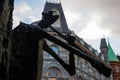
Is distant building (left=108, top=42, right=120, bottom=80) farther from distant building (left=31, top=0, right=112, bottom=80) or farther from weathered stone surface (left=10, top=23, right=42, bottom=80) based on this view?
weathered stone surface (left=10, top=23, right=42, bottom=80)

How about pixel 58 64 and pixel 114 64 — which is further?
pixel 114 64

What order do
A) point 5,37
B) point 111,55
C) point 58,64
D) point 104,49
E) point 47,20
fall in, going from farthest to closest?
point 111,55, point 104,49, point 58,64, point 47,20, point 5,37

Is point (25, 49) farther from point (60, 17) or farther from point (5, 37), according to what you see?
point (60, 17)

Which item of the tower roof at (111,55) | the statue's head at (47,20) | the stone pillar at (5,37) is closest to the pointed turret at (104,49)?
the tower roof at (111,55)

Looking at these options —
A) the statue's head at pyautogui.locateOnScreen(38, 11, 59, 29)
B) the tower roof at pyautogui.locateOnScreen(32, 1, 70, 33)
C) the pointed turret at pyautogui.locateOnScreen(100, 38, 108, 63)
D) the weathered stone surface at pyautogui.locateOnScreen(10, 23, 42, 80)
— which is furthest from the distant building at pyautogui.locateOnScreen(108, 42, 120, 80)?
the weathered stone surface at pyautogui.locateOnScreen(10, 23, 42, 80)

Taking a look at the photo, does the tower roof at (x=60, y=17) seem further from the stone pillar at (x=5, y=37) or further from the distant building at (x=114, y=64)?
the stone pillar at (x=5, y=37)

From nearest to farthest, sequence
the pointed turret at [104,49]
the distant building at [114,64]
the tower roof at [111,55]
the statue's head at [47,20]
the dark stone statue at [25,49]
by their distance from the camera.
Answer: the dark stone statue at [25,49]
the statue's head at [47,20]
the distant building at [114,64]
the pointed turret at [104,49]
the tower roof at [111,55]

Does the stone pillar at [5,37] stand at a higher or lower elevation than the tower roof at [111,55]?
lower

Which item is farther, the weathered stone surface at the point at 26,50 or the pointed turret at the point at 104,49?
the pointed turret at the point at 104,49

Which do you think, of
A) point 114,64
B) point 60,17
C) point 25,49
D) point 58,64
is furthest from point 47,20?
point 114,64

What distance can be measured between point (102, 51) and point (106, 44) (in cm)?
176

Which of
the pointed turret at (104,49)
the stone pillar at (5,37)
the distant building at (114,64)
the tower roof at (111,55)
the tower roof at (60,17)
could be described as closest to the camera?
the stone pillar at (5,37)

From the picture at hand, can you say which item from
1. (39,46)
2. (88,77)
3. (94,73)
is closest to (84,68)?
(88,77)

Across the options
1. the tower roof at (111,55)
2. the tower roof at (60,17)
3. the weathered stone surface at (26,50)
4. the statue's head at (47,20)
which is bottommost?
the weathered stone surface at (26,50)
